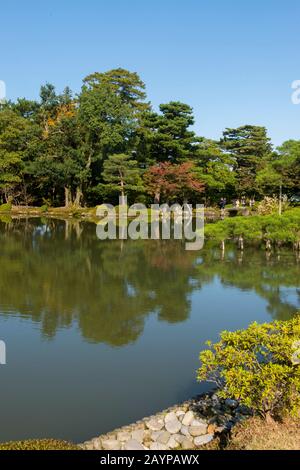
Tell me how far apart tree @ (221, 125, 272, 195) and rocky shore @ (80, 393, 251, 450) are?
3659 cm

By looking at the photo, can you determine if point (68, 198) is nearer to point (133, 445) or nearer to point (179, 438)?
point (179, 438)

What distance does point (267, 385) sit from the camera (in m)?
5.23

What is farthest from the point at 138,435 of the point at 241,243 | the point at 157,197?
the point at 157,197

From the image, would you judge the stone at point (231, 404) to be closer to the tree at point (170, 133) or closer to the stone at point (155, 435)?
the stone at point (155, 435)

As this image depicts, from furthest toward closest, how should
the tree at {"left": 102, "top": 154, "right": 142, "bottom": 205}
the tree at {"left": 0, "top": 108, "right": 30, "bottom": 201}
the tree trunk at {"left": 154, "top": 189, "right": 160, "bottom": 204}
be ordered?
the tree at {"left": 0, "top": 108, "right": 30, "bottom": 201} → the tree trunk at {"left": 154, "top": 189, "right": 160, "bottom": 204} → the tree at {"left": 102, "top": 154, "right": 142, "bottom": 205}

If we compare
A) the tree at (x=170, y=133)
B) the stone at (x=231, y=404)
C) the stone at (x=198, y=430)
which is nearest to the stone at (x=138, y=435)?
the stone at (x=198, y=430)

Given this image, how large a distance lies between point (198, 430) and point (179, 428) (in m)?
0.24

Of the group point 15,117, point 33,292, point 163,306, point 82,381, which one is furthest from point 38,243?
point 15,117

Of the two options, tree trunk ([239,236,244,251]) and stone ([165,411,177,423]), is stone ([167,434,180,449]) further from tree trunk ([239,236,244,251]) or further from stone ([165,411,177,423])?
tree trunk ([239,236,244,251])

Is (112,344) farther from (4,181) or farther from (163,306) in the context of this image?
(4,181)

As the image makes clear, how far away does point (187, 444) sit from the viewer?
581 centimetres

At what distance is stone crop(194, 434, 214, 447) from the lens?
5.81 m

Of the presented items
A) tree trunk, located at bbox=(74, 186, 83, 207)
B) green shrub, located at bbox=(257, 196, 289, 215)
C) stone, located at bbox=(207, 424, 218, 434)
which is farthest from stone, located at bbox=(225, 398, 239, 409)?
tree trunk, located at bbox=(74, 186, 83, 207)

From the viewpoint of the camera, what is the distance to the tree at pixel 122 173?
37.2 metres
